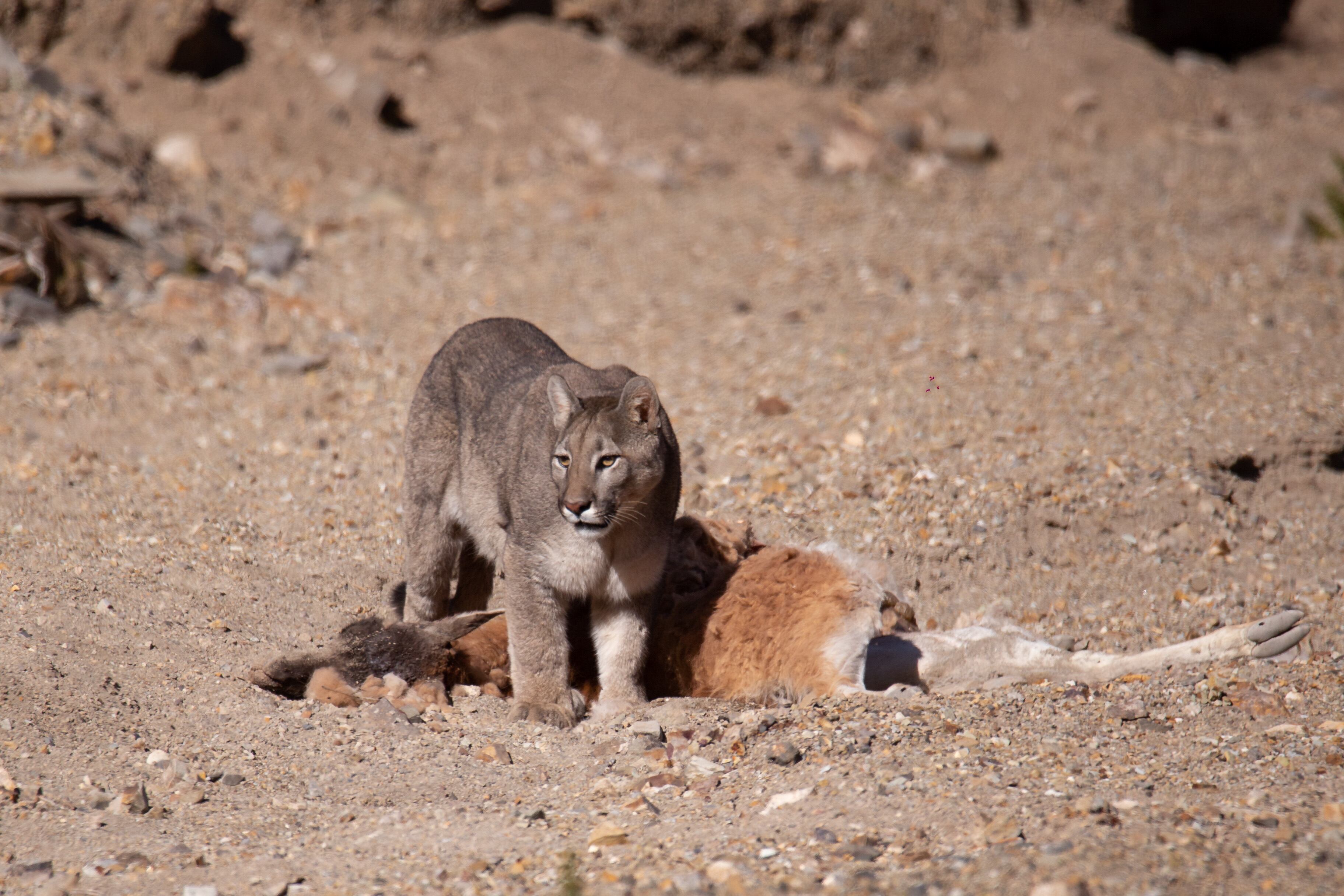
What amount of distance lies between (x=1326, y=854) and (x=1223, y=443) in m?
4.46

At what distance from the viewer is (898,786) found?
4480mm

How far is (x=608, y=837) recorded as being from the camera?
4.24m

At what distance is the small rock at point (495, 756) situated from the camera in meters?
5.10

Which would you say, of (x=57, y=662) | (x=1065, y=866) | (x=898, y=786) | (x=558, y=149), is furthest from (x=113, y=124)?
(x=1065, y=866)

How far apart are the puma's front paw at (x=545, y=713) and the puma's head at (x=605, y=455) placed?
93 centimetres

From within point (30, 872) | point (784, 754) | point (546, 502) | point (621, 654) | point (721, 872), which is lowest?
point (621, 654)

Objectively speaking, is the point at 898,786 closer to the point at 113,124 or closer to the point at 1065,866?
the point at 1065,866

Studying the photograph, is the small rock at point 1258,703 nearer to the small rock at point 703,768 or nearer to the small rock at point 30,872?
the small rock at point 703,768

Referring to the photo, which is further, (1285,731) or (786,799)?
(1285,731)

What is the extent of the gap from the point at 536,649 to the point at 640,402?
1.30 meters

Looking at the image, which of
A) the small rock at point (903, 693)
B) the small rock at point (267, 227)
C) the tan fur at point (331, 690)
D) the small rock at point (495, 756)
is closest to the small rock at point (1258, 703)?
the small rock at point (903, 693)

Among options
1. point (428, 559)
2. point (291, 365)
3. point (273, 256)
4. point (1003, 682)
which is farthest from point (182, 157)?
point (1003, 682)

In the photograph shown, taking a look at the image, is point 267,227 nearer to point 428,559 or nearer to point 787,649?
point 428,559

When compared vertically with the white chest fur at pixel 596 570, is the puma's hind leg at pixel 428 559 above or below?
below
